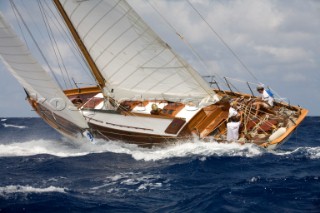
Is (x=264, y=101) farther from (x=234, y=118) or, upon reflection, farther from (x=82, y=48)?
(x=82, y=48)

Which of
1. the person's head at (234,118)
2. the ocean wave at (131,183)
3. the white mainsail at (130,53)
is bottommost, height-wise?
the ocean wave at (131,183)

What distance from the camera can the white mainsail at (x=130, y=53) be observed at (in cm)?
1781

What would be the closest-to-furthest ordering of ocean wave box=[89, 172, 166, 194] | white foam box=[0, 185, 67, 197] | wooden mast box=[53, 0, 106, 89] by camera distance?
white foam box=[0, 185, 67, 197] < ocean wave box=[89, 172, 166, 194] < wooden mast box=[53, 0, 106, 89]

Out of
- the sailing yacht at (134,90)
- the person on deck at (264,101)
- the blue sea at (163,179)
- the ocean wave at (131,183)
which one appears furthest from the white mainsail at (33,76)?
the person on deck at (264,101)

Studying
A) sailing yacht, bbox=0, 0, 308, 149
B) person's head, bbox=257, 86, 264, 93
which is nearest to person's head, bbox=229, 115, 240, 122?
sailing yacht, bbox=0, 0, 308, 149

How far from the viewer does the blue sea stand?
10.7 meters

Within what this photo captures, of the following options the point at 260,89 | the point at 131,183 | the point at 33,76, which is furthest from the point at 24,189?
the point at 260,89

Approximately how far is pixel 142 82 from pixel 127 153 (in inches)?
117

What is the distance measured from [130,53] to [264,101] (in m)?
5.69

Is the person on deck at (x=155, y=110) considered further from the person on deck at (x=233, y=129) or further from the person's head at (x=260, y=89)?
the person's head at (x=260, y=89)

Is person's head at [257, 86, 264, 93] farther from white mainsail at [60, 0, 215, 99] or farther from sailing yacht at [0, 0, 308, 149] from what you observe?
white mainsail at [60, 0, 215, 99]

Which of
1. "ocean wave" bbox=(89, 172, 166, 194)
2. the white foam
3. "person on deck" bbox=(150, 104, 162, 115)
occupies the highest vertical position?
"person on deck" bbox=(150, 104, 162, 115)

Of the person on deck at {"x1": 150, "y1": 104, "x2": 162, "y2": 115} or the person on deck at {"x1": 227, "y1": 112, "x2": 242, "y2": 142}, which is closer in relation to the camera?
the person on deck at {"x1": 227, "y1": 112, "x2": 242, "y2": 142}

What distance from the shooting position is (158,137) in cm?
1800
